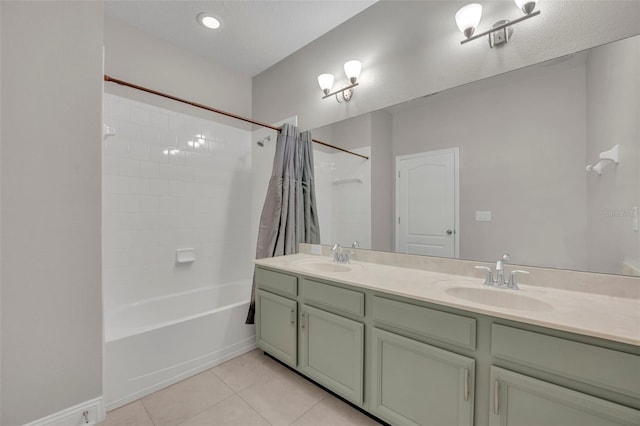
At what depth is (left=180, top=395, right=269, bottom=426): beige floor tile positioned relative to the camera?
1.51m

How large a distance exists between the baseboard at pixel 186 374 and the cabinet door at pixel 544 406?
183cm

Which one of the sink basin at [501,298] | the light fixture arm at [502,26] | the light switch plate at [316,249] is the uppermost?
the light fixture arm at [502,26]

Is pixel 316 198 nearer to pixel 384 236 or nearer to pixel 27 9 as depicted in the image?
pixel 384 236

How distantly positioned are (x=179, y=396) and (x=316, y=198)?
177cm

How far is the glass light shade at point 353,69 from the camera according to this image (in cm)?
208

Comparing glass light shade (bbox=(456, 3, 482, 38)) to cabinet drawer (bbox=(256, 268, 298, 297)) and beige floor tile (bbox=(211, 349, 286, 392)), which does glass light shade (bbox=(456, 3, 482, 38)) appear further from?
beige floor tile (bbox=(211, 349, 286, 392))

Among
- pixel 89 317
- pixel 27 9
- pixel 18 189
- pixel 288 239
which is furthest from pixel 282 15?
pixel 89 317

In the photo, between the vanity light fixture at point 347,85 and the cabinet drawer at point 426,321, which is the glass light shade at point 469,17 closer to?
the vanity light fixture at point 347,85

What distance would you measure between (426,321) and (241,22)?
260cm

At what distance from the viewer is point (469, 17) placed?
1502 millimetres

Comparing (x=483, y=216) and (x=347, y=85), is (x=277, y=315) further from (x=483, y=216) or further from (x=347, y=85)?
(x=347, y=85)

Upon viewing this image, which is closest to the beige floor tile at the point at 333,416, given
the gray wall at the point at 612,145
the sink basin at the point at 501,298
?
the sink basin at the point at 501,298

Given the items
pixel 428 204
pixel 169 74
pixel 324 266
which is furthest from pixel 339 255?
pixel 169 74

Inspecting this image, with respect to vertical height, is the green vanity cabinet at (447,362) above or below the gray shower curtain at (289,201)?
below
